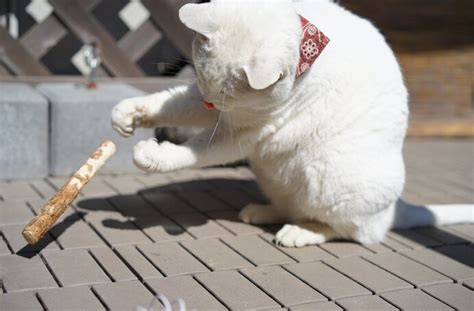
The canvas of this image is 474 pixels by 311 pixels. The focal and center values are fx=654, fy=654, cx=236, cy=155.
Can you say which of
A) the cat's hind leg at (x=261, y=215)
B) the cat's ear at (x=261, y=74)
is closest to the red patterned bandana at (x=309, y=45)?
the cat's ear at (x=261, y=74)

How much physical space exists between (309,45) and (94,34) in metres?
2.39

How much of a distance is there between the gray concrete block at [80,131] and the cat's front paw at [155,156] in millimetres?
1245

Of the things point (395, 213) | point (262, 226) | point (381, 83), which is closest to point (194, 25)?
point (381, 83)

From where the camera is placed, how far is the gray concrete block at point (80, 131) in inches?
163

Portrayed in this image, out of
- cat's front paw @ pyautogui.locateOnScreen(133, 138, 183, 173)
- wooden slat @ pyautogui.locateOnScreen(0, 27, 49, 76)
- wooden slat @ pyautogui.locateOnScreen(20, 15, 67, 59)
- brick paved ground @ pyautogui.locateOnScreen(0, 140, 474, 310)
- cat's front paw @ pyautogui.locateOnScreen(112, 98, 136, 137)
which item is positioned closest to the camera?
brick paved ground @ pyautogui.locateOnScreen(0, 140, 474, 310)

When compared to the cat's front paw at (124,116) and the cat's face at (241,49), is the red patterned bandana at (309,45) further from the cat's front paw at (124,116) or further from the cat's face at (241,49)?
the cat's front paw at (124,116)

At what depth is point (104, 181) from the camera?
→ 4156mm

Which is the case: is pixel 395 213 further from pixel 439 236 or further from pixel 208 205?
pixel 208 205

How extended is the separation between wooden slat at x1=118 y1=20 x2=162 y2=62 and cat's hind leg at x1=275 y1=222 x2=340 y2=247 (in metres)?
2.21

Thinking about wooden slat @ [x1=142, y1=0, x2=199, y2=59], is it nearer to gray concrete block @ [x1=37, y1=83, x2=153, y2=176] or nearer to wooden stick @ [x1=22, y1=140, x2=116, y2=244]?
gray concrete block @ [x1=37, y1=83, x2=153, y2=176]

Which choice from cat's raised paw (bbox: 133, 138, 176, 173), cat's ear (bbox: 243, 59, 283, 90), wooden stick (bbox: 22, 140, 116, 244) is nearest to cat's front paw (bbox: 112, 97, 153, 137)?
wooden stick (bbox: 22, 140, 116, 244)

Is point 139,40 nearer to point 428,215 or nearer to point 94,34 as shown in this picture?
point 94,34

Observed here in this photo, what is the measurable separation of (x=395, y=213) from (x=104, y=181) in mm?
1813

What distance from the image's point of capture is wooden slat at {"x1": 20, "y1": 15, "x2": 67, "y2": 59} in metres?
4.70
